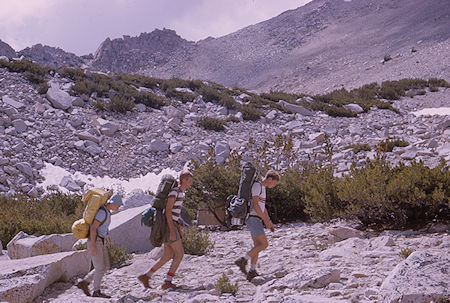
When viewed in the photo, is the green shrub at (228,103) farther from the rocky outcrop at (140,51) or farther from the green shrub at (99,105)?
the rocky outcrop at (140,51)

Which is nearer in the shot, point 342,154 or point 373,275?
point 373,275

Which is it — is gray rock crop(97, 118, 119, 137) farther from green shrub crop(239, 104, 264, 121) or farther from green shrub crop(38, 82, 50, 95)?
green shrub crop(239, 104, 264, 121)

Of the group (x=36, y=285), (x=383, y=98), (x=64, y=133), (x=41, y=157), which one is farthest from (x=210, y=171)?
(x=383, y=98)

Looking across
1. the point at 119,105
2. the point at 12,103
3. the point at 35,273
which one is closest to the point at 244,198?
the point at 35,273

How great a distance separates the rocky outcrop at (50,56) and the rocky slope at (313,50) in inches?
159

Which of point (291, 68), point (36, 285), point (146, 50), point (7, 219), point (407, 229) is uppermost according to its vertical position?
point (146, 50)

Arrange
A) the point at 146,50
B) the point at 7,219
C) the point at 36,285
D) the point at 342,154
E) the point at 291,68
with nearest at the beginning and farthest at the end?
the point at 36,285
the point at 7,219
the point at 342,154
the point at 291,68
the point at 146,50

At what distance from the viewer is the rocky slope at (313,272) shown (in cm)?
322

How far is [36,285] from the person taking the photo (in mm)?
4574

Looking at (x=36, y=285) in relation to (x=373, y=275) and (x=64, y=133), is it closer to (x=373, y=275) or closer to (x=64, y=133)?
(x=373, y=275)

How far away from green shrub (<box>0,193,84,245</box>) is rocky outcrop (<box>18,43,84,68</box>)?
183 feet

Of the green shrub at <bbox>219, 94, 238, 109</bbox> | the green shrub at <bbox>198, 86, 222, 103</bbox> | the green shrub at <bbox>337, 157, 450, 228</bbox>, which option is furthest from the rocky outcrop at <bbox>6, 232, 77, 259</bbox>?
the green shrub at <bbox>198, 86, 222, 103</bbox>

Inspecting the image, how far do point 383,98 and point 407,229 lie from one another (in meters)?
21.3

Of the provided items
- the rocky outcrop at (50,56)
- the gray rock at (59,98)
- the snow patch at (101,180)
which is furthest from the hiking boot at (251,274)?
the rocky outcrop at (50,56)
